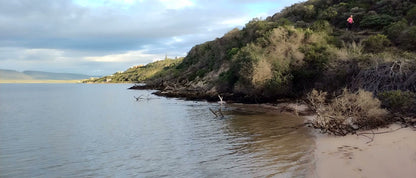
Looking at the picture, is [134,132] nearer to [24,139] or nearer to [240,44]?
[24,139]

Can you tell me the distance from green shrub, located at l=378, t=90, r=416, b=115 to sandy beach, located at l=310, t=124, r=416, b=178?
233 cm

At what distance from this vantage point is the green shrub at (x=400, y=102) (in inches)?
584

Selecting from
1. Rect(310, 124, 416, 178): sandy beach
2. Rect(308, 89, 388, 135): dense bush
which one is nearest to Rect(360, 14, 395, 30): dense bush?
Rect(308, 89, 388, 135): dense bush

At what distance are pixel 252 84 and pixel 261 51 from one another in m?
5.75

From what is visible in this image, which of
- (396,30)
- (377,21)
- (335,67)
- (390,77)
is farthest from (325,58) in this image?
(377,21)

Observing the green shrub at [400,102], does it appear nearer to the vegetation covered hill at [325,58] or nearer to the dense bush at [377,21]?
the vegetation covered hill at [325,58]

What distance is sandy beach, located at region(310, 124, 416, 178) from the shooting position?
8.32m

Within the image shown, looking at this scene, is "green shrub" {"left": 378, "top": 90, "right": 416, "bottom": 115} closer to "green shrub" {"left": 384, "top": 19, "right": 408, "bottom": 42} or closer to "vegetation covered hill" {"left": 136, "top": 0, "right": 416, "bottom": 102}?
"vegetation covered hill" {"left": 136, "top": 0, "right": 416, "bottom": 102}

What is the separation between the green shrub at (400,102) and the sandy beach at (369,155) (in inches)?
91.8

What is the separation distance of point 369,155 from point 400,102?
716 cm

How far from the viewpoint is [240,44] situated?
52.5 meters

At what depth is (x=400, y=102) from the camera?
50.3 feet

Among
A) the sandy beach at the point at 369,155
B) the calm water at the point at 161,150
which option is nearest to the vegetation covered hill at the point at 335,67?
the sandy beach at the point at 369,155

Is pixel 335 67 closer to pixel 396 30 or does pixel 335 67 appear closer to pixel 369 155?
pixel 396 30
